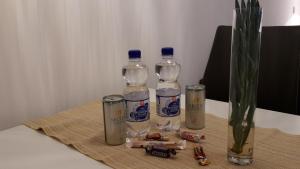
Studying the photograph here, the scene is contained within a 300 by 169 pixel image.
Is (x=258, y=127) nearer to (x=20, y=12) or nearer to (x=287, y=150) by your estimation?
(x=287, y=150)

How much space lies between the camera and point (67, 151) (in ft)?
2.63

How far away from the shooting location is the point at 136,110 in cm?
81

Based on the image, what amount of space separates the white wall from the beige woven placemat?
0.16 meters

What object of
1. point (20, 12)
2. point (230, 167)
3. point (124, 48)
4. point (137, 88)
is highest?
point (20, 12)

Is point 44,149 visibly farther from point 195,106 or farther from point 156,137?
point 195,106

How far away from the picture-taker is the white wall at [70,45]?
3.43 ft

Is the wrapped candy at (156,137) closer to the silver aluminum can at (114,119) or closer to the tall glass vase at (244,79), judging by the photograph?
the silver aluminum can at (114,119)

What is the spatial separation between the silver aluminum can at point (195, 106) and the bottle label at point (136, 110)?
152 millimetres

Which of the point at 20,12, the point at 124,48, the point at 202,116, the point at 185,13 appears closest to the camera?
the point at 202,116

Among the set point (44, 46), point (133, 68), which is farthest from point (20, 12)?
point (133, 68)

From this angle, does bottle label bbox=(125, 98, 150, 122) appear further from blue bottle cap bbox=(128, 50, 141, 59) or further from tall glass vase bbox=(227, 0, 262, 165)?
tall glass vase bbox=(227, 0, 262, 165)

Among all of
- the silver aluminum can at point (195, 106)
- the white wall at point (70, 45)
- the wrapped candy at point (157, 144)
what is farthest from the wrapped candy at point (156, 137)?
the white wall at point (70, 45)

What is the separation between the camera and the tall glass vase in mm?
627

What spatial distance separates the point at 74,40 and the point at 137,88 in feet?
1.29
